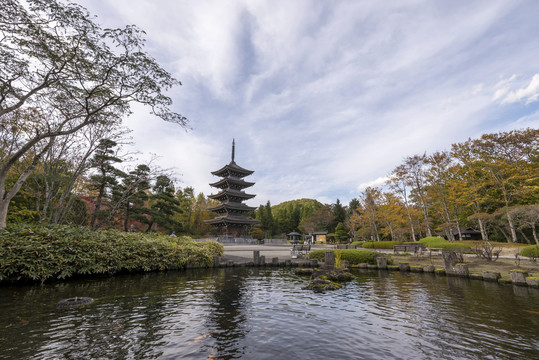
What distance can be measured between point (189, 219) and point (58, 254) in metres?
38.4

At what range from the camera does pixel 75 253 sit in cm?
930

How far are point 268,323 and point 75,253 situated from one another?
8849 mm

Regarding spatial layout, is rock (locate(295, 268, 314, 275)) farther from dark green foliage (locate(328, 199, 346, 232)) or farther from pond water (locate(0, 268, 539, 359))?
dark green foliage (locate(328, 199, 346, 232))

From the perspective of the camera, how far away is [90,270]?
975 centimetres

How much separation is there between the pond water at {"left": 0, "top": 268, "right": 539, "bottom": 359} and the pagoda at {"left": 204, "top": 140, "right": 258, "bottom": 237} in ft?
95.4

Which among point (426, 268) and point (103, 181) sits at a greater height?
point (103, 181)

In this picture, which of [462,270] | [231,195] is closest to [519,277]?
[462,270]

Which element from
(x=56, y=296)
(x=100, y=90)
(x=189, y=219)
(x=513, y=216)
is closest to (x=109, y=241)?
(x=56, y=296)

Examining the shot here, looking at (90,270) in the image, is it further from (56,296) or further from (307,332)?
(307,332)

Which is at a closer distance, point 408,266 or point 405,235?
point 408,266

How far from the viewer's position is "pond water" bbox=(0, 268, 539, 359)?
12.3ft

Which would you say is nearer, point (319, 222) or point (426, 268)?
point (426, 268)

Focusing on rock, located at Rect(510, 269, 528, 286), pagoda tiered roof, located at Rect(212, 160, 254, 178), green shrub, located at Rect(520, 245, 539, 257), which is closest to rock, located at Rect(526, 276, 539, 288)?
rock, located at Rect(510, 269, 528, 286)

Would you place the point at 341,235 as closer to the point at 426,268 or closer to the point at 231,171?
the point at 231,171
